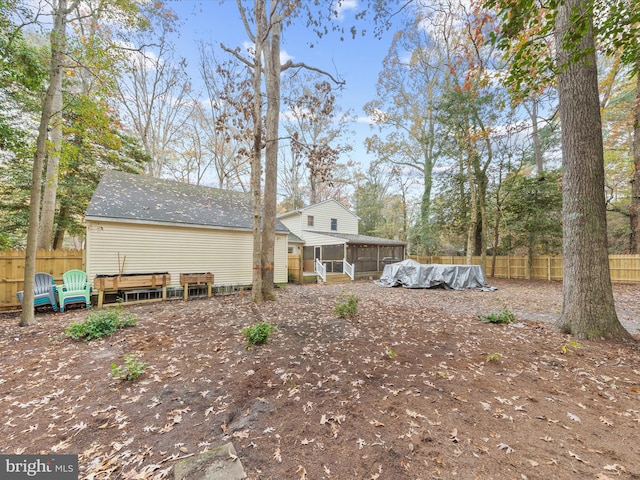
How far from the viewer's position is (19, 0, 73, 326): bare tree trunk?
5.12 metres

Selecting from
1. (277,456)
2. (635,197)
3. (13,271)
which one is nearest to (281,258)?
(13,271)

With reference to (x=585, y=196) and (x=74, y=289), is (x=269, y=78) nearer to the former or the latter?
(x=585, y=196)

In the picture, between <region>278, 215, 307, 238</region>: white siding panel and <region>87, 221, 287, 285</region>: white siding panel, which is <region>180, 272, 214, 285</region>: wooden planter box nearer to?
<region>87, 221, 287, 285</region>: white siding panel

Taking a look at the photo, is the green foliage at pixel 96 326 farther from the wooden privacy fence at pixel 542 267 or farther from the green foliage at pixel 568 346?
the wooden privacy fence at pixel 542 267

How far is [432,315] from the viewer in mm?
6348

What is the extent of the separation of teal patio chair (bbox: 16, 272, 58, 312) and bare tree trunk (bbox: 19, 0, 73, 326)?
154 cm

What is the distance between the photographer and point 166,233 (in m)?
9.41

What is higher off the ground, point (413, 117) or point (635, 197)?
point (413, 117)

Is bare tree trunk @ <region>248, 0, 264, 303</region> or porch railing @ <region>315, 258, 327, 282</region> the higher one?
bare tree trunk @ <region>248, 0, 264, 303</region>

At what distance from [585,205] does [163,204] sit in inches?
483

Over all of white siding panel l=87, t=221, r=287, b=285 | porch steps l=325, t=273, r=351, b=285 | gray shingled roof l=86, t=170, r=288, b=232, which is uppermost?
gray shingled roof l=86, t=170, r=288, b=232

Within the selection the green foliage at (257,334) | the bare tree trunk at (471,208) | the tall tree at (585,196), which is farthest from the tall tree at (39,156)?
the bare tree trunk at (471,208)

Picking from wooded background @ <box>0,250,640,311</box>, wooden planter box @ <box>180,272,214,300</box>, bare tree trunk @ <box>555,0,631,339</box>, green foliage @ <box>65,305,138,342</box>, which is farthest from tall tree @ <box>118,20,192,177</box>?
bare tree trunk @ <box>555,0,631,339</box>

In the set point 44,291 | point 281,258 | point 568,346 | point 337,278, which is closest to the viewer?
point 568,346
